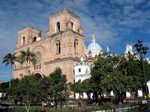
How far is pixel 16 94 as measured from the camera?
4403cm

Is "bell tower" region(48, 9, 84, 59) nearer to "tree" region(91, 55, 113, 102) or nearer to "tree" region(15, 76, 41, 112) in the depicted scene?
"tree" region(15, 76, 41, 112)

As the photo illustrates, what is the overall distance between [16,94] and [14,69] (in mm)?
31240

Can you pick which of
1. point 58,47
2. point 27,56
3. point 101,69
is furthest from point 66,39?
point 101,69

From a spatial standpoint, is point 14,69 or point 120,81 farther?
point 14,69

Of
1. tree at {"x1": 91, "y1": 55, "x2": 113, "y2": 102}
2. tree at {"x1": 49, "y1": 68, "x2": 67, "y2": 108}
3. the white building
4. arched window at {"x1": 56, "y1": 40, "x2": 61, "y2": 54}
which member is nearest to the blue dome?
arched window at {"x1": 56, "y1": 40, "x2": 61, "y2": 54}

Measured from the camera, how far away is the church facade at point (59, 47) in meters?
60.0

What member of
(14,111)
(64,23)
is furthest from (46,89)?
(64,23)

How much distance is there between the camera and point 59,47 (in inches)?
2502

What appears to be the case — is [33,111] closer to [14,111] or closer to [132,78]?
[14,111]

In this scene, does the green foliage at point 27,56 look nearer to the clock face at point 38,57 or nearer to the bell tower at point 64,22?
the clock face at point 38,57

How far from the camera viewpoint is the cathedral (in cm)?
6006

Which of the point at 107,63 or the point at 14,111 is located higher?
the point at 107,63

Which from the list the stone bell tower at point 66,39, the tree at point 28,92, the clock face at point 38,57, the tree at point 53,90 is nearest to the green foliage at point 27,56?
the clock face at point 38,57

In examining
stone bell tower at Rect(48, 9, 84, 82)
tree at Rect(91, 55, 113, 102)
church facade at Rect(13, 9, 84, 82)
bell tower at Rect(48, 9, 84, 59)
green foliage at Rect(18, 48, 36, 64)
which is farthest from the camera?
green foliage at Rect(18, 48, 36, 64)
